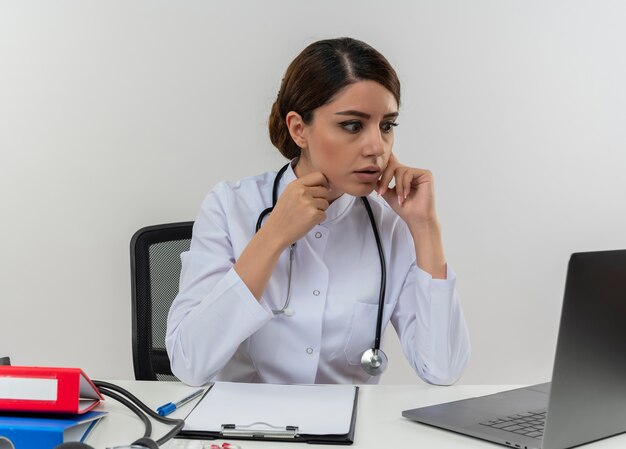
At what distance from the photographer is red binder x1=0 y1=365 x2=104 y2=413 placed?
106 cm

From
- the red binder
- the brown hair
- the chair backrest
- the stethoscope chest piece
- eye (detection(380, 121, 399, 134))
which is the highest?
the brown hair

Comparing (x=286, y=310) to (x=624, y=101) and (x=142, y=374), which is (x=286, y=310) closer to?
(x=142, y=374)

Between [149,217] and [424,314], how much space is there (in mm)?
1452

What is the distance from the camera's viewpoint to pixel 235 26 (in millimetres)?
2650

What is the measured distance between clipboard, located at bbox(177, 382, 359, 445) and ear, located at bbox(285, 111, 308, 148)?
0.55 meters

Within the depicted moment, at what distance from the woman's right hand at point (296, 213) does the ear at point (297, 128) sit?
0.49ft

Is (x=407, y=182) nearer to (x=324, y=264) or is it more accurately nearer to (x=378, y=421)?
(x=324, y=264)

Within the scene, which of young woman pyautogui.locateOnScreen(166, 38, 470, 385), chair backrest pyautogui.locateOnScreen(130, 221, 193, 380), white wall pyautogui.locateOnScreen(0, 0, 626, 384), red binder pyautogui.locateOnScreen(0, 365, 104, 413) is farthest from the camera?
white wall pyautogui.locateOnScreen(0, 0, 626, 384)

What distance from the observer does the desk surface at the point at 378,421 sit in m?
1.07

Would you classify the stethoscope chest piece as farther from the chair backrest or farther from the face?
the chair backrest

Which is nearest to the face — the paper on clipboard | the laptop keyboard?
the paper on clipboard

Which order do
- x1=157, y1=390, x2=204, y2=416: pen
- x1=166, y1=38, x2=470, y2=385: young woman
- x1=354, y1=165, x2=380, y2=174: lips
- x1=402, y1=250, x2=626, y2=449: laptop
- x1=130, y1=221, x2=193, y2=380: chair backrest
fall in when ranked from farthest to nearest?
x1=130, y1=221, x2=193, y2=380: chair backrest → x1=354, y1=165, x2=380, y2=174: lips → x1=166, y1=38, x2=470, y2=385: young woman → x1=157, y1=390, x2=204, y2=416: pen → x1=402, y1=250, x2=626, y2=449: laptop

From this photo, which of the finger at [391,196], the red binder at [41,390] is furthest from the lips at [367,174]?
the red binder at [41,390]

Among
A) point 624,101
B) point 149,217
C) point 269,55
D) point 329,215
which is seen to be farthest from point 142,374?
point 624,101
